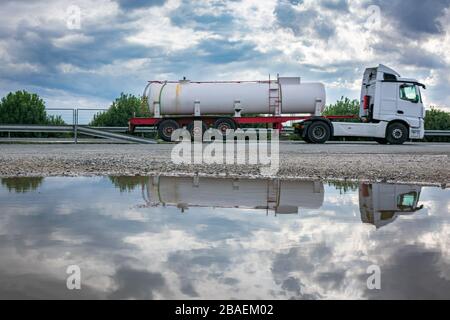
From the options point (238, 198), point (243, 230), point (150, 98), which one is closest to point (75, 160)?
point (238, 198)

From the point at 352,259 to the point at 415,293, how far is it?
0.71m

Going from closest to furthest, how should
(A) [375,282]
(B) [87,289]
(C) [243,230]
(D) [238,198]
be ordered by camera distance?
(B) [87,289] → (A) [375,282] → (C) [243,230] → (D) [238,198]

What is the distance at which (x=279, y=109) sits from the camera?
23062mm

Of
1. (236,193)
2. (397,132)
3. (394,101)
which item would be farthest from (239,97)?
(236,193)

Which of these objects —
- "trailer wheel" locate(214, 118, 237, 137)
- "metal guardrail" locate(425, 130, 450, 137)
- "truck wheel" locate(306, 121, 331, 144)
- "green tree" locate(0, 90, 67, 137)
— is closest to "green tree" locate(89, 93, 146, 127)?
"green tree" locate(0, 90, 67, 137)

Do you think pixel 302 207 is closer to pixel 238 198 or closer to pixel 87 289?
pixel 238 198

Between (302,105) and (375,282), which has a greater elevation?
(302,105)

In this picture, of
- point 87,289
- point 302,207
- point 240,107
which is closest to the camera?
point 87,289

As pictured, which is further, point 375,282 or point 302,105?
point 302,105

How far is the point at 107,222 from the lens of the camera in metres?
4.77

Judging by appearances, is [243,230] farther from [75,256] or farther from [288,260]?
[75,256]

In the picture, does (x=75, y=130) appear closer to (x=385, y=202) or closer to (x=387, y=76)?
(x=387, y=76)

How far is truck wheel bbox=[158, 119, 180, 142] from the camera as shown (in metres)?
22.9

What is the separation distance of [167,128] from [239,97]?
11.6ft
